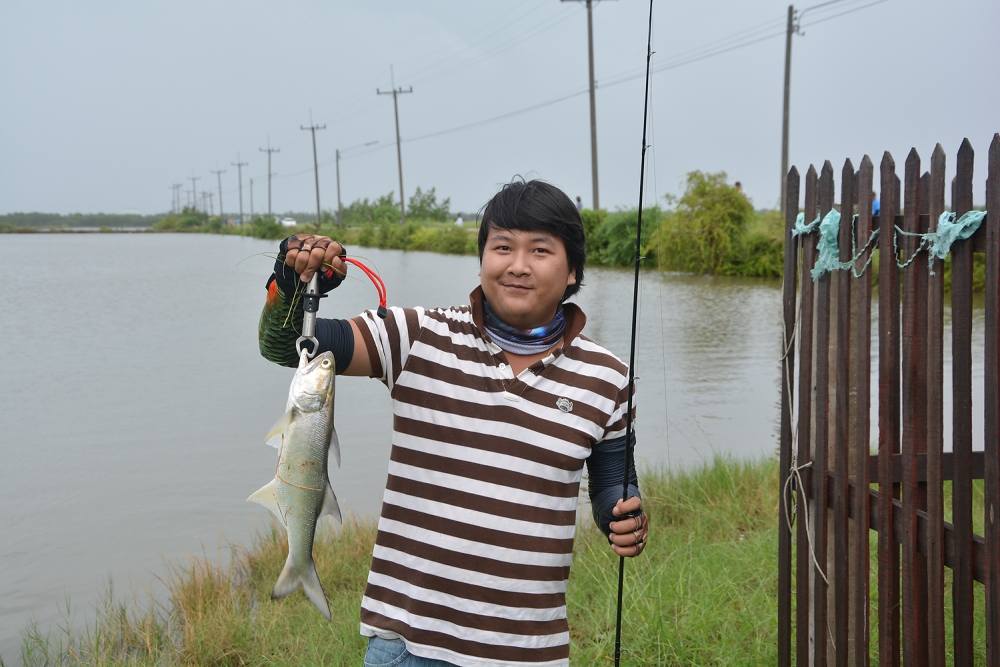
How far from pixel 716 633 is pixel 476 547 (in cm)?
231

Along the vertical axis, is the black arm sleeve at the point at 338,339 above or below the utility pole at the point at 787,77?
below

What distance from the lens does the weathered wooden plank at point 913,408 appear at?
9.68ft

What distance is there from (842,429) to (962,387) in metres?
0.63

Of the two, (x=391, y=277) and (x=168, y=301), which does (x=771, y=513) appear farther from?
(x=391, y=277)

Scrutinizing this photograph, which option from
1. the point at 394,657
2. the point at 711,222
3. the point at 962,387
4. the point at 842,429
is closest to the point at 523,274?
the point at 394,657

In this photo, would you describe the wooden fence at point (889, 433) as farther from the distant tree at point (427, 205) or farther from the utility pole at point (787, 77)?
the distant tree at point (427, 205)

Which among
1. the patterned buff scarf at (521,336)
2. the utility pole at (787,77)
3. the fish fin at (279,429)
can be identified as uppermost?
the utility pole at (787,77)

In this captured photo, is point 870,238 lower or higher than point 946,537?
higher

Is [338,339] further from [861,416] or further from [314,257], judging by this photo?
[861,416]

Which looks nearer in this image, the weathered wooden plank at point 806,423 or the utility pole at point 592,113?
the weathered wooden plank at point 806,423

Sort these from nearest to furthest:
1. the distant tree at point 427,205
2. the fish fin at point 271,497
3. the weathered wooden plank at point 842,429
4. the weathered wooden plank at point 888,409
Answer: the fish fin at point 271,497
the weathered wooden plank at point 888,409
the weathered wooden plank at point 842,429
the distant tree at point 427,205

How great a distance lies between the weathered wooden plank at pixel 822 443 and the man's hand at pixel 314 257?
2.01m

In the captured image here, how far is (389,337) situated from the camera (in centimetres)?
231

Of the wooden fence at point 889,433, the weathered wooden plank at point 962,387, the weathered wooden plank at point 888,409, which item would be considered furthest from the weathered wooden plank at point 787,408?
the weathered wooden plank at point 962,387
